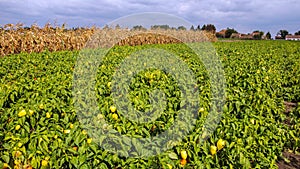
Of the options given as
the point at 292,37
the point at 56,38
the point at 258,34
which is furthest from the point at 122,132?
the point at 292,37

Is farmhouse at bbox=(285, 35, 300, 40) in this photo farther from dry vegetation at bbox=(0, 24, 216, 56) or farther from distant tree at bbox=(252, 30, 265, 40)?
dry vegetation at bbox=(0, 24, 216, 56)

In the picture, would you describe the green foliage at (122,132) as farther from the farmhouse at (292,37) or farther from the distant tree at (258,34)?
the farmhouse at (292,37)

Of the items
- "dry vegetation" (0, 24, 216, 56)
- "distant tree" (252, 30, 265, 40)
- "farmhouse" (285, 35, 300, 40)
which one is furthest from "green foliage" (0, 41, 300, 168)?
"farmhouse" (285, 35, 300, 40)

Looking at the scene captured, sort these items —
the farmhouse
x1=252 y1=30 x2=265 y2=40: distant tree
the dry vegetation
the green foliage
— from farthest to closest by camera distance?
the farmhouse → x1=252 y1=30 x2=265 y2=40: distant tree → the dry vegetation → the green foliage

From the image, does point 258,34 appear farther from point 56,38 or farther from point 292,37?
point 56,38

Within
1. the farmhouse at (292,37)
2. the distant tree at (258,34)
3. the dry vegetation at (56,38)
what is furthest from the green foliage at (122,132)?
the farmhouse at (292,37)

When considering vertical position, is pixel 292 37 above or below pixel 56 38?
above

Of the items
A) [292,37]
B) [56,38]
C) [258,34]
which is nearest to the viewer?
[56,38]

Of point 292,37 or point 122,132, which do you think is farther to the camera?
point 292,37

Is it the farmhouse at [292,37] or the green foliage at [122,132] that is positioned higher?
the farmhouse at [292,37]

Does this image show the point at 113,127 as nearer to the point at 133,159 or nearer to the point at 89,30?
the point at 133,159

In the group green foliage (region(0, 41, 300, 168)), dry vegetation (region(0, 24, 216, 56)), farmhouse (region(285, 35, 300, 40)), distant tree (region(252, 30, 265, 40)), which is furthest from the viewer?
farmhouse (region(285, 35, 300, 40))

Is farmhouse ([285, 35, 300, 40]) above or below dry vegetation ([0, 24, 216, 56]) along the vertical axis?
above

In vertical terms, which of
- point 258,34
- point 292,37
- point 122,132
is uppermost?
point 258,34
